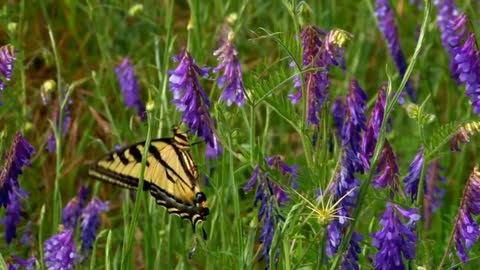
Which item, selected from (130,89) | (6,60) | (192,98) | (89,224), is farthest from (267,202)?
(130,89)

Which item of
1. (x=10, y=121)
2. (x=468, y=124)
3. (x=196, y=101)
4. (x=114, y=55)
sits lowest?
(x=468, y=124)

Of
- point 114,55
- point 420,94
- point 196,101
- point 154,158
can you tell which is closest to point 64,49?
point 114,55

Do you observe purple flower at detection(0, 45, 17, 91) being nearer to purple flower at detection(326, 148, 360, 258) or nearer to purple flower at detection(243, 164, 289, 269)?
purple flower at detection(243, 164, 289, 269)

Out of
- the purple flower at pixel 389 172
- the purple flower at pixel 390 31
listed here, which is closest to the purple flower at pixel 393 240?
the purple flower at pixel 389 172

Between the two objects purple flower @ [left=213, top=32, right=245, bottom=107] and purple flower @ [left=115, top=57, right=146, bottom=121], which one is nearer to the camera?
purple flower @ [left=213, top=32, right=245, bottom=107]

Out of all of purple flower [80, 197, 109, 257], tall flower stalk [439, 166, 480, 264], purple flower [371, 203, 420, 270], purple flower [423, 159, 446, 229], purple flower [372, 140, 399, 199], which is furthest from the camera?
purple flower [423, 159, 446, 229]

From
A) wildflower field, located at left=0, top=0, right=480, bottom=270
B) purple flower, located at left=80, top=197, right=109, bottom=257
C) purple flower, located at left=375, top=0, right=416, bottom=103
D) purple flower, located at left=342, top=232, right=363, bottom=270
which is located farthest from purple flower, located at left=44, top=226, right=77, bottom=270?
purple flower, located at left=375, top=0, right=416, bottom=103

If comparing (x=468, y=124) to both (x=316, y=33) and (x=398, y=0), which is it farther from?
(x=398, y=0)

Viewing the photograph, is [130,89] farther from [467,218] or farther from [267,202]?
[467,218]
